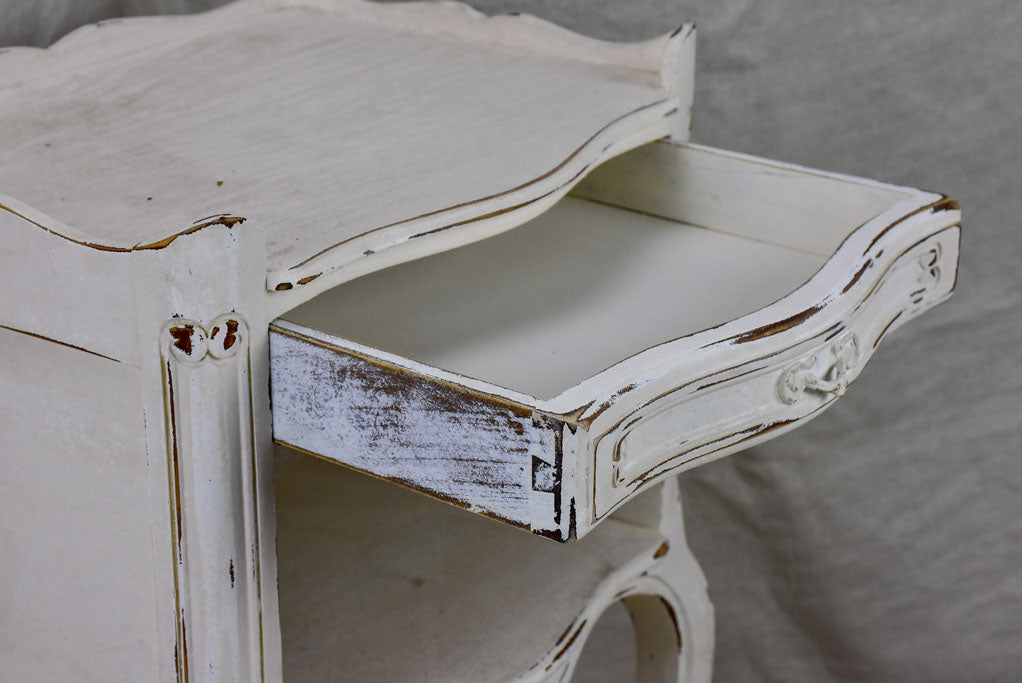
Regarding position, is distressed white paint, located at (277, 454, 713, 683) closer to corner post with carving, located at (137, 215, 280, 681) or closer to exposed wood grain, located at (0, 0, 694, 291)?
corner post with carving, located at (137, 215, 280, 681)

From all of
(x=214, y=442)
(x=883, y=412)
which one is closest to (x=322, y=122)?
(x=214, y=442)

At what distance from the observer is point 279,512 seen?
3.88 ft

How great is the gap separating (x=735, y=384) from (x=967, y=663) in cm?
98

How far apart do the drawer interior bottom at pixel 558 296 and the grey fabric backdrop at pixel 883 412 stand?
0.40m

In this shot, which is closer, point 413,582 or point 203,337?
point 203,337

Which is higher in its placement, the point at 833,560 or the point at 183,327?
the point at 183,327

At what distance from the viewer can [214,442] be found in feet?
2.59

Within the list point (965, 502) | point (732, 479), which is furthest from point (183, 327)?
point (965, 502)

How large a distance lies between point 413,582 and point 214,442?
37 cm

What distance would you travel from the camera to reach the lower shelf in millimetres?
1041

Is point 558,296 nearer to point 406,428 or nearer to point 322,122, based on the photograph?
point 322,122

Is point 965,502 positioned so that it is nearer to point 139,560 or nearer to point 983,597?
point 983,597

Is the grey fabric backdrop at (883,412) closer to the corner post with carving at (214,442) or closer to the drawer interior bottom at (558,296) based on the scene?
the drawer interior bottom at (558,296)

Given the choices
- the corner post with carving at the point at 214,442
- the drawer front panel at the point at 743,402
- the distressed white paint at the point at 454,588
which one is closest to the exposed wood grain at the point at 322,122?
the corner post with carving at the point at 214,442
